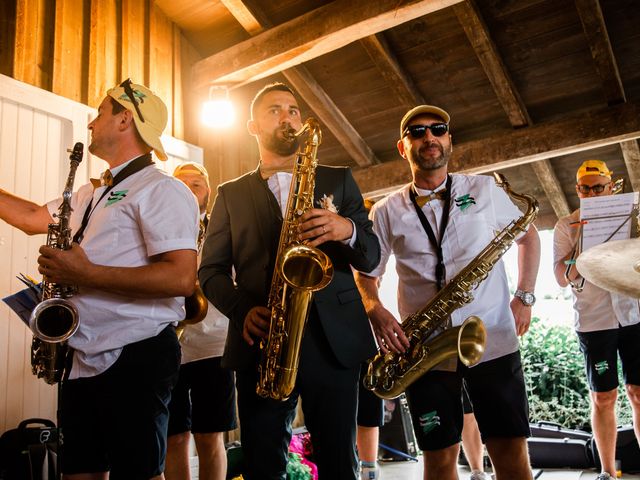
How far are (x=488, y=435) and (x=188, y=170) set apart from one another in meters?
2.68

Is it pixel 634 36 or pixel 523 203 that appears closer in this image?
pixel 523 203

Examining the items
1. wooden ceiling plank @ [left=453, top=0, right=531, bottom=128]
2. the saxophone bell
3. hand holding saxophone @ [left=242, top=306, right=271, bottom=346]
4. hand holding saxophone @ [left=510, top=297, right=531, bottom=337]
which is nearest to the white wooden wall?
the saxophone bell

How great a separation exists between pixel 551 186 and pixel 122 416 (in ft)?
23.9

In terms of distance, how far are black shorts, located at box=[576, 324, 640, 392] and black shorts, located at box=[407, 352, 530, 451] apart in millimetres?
2095

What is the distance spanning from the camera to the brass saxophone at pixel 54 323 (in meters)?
Result: 1.86

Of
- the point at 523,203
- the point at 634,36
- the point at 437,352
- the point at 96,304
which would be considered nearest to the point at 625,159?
the point at 634,36

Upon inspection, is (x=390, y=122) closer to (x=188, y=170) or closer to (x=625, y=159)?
(x=625, y=159)

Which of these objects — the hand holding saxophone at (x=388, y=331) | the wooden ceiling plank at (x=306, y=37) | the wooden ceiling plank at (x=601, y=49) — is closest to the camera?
the hand holding saxophone at (x=388, y=331)

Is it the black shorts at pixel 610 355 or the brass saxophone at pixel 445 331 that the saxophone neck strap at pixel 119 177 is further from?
the black shorts at pixel 610 355

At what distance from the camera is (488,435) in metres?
2.56

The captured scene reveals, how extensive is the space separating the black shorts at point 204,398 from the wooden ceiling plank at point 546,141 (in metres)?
4.41

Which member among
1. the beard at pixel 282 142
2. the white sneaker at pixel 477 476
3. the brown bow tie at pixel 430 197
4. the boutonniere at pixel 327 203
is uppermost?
the beard at pixel 282 142

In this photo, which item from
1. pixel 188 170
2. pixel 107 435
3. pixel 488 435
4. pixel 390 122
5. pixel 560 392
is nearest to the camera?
pixel 107 435

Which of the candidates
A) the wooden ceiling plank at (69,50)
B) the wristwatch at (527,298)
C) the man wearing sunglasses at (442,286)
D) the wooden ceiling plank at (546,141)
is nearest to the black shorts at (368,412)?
the man wearing sunglasses at (442,286)
